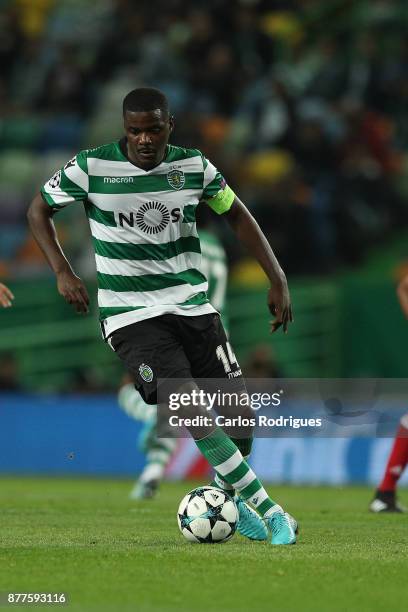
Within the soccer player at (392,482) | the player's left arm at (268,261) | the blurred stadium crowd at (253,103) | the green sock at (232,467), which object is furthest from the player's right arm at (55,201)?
the blurred stadium crowd at (253,103)

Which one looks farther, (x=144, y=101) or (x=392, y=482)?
(x=392, y=482)

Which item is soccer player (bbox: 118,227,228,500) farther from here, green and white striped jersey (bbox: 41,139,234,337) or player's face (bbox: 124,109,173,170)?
player's face (bbox: 124,109,173,170)

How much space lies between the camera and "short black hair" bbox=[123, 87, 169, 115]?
7.10 meters

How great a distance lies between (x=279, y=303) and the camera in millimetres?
7422

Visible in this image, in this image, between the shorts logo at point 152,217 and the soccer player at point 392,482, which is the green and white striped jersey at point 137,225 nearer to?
the shorts logo at point 152,217

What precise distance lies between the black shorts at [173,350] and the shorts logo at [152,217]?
1.62 ft

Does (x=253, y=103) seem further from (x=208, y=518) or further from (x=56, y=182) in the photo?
(x=208, y=518)

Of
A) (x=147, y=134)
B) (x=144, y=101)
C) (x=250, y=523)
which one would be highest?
(x=144, y=101)

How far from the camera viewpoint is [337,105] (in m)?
18.4

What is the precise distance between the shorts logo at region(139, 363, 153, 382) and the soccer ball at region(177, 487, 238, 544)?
71cm

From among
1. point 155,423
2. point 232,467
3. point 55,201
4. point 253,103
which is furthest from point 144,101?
point 253,103

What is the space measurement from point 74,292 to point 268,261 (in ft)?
3.84

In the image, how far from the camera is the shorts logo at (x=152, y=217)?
7336 mm

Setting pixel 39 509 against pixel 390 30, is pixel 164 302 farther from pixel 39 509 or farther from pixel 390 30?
pixel 390 30
